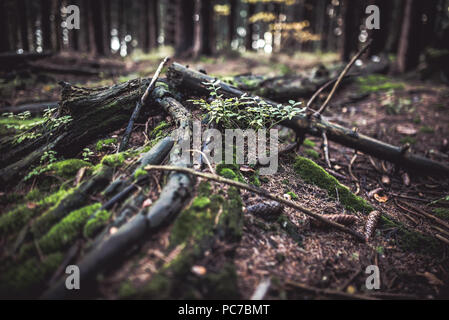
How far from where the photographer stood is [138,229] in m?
1.83

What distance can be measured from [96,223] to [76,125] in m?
1.75

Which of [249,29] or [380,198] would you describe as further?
[249,29]

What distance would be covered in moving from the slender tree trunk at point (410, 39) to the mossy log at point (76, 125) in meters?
9.73

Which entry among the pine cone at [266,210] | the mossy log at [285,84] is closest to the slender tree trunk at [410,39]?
the mossy log at [285,84]

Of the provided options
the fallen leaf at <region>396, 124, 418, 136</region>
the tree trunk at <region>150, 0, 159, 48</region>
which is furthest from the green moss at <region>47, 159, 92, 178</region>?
the tree trunk at <region>150, 0, 159, 48</region>

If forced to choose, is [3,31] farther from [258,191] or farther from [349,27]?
[349,27]

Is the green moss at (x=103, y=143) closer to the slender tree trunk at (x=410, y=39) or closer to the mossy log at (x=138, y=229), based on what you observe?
the mossy log at (x=138, y=229)

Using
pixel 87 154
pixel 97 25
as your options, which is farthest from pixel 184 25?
pixel 87 154

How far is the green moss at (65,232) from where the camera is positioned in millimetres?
1821

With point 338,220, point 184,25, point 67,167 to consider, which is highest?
point 184,25

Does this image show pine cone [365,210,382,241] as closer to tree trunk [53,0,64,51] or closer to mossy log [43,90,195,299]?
mossy log [43,90,195,299]
